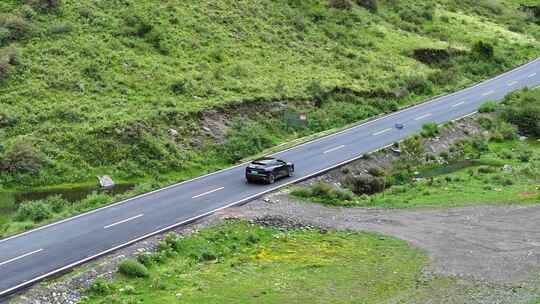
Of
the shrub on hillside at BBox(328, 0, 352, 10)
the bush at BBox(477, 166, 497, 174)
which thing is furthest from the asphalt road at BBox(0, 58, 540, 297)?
the shrub on hillside at BBox(328, 0, 352, 10)

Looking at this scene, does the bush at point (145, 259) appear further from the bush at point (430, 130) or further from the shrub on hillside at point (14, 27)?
the shrub on hillside at point (14, 27)

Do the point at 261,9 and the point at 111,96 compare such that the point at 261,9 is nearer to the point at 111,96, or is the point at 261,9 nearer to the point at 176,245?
the point at 111,96

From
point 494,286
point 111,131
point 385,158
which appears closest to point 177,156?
point 111,131

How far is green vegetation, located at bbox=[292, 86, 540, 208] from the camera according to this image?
38250mm

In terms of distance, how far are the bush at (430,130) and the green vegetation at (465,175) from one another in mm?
223

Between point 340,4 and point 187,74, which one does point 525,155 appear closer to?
point 187,74

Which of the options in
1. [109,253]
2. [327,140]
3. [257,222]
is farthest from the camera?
[327,140]

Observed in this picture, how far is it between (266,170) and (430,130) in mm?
17140

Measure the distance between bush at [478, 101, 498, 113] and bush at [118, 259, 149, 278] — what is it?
39.6m

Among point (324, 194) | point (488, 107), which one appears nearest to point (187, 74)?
point (324, 194)

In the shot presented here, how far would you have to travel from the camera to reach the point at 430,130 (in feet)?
169

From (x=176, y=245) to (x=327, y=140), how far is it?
22.8 m

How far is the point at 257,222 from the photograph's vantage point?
109 feet

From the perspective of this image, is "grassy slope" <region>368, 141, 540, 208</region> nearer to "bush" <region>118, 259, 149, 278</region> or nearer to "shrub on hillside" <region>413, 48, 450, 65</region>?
"bush" <region>118, 259, 149, 278</region>
